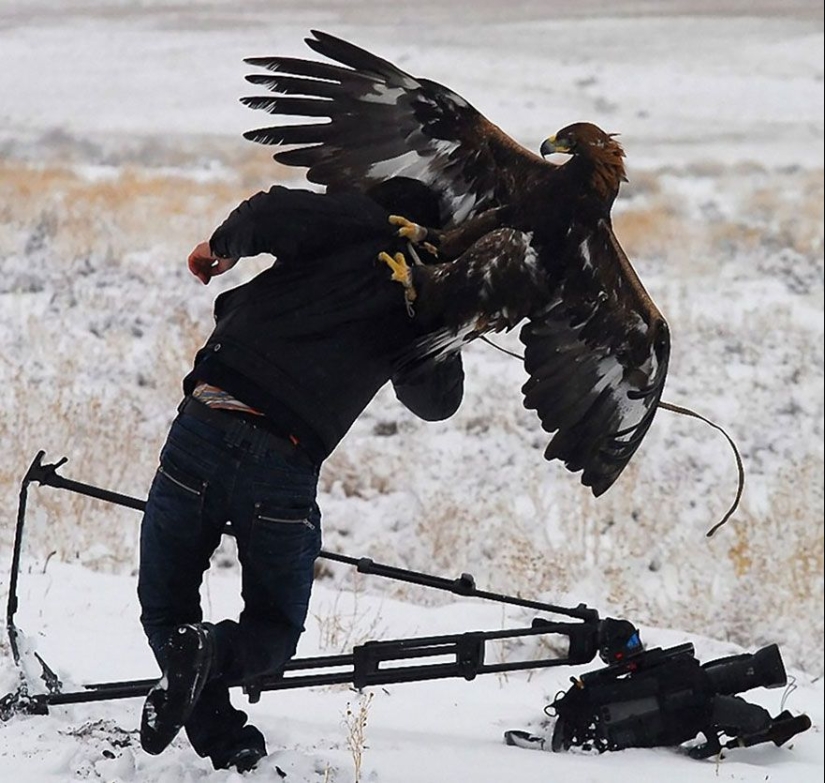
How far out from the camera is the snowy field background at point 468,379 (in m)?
3.94

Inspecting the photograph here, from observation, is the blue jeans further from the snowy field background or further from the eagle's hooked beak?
the eagle's hooked beak

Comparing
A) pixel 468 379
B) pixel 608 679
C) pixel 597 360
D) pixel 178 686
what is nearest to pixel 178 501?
pixel 178 686

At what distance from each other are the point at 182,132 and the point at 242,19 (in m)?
1.40

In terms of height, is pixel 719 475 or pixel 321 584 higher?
pixel 719 475

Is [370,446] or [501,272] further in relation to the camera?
[370,446]

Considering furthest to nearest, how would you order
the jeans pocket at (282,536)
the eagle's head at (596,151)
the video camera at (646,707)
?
the video camera at (646,707), the eagle's head at (596,151), the jeans pocket at (282,536)

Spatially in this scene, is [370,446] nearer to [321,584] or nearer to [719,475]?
[321,584]

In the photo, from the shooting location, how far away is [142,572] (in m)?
2.81

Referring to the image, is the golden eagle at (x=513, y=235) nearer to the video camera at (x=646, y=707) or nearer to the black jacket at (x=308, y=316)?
the black jacket at (x=308, y=316)

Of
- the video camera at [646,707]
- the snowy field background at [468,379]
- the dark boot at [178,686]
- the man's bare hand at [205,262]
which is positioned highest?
the snowy field background at [468,379]

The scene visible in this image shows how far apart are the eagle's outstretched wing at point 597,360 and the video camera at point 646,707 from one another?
26.2 inches

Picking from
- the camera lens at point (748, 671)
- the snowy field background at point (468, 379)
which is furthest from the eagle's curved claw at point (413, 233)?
the camera lens at point (748, 671)

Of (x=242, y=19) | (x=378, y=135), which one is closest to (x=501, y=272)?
(x=378, y=135)

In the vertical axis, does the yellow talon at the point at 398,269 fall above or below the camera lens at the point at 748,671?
above
